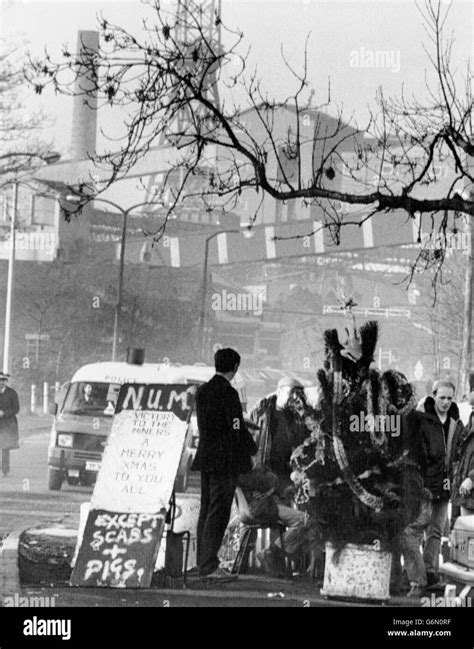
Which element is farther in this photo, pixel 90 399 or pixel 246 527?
pixel 90 399

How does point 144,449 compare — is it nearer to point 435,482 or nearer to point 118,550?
point 118,550

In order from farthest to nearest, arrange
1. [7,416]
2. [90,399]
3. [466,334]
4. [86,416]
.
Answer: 1. [7,416]
2. [90,399]
3. [86,416]
4. [466,334]

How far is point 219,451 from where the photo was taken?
10305 mm

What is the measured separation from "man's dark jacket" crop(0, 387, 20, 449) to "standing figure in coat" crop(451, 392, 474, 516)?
31.2ft

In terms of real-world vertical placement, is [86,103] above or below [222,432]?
above

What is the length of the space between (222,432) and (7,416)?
983 cm

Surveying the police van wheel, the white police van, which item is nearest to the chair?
the white police van

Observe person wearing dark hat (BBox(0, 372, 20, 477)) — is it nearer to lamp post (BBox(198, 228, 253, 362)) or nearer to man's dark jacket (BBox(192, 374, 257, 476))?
lamp post (BBox(198, 228, 253, 362))

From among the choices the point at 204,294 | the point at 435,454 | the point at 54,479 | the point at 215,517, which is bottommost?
the point at 54,479

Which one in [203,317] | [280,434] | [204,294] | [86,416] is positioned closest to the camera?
[280,434]

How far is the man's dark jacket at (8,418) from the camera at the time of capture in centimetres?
Result: 1970

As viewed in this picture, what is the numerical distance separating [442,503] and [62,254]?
2153 centimetres

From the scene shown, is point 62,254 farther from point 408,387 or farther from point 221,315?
point 408,387

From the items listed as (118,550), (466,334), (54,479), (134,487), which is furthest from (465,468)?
(54,479)
